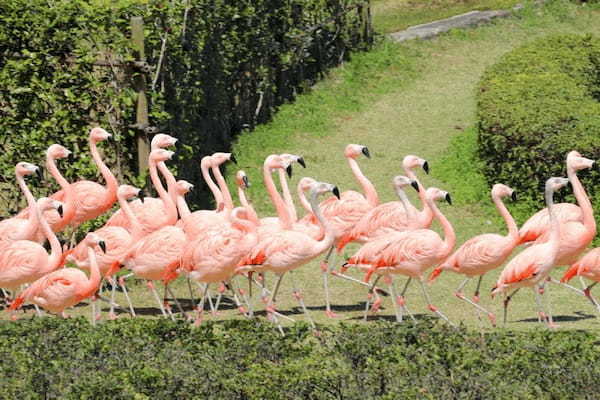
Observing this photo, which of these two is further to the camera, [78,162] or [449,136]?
[449,136]

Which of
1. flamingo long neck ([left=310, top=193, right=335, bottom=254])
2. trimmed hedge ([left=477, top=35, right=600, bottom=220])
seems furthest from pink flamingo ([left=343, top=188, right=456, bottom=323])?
trimmed hedge ([left=477, top=35, right=600, bottom=220])

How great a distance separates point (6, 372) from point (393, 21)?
1689 centimetres

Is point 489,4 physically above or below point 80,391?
below

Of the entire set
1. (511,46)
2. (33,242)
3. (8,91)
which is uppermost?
(8,91)

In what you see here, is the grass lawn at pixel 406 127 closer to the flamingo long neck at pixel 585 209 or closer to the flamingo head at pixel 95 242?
the flamingo long neck at pixel 585 209

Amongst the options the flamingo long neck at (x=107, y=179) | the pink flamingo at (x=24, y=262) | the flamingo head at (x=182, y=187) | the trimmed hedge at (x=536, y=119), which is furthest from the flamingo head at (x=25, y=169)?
the trimmed hedge at (x=536, y=119)

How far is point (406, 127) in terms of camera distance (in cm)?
1783

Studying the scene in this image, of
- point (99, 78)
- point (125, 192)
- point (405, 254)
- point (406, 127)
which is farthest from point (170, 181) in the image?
point (406, 127)

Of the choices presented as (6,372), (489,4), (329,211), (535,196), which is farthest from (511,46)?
(6,372)

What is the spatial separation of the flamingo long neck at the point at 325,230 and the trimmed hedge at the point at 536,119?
159 inches

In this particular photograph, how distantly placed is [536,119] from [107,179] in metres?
5.42

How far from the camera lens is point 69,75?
40.2 feet

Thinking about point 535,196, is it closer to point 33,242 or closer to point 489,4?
point 33,242

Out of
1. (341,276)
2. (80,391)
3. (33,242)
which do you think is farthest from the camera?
(341,276)
